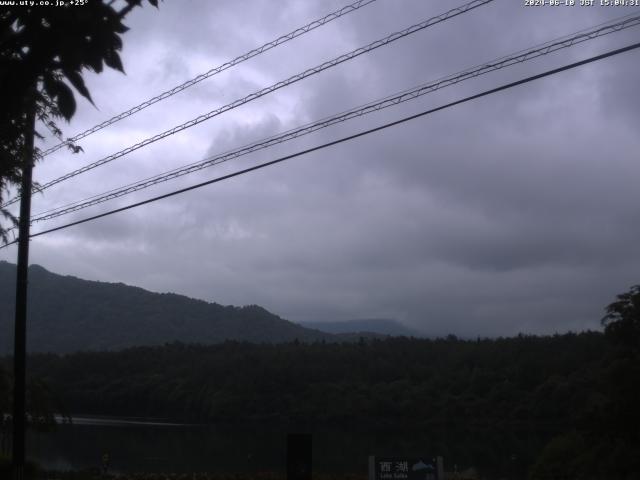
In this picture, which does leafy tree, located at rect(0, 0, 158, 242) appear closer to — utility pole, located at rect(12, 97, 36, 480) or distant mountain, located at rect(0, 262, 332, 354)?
utility pole, located at rect(12, 97, 36, 480)

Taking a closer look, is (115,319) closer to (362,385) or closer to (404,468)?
(362,385)

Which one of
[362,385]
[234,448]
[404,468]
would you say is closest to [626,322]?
[404,468]

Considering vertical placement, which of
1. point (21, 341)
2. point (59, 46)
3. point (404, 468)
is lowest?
point (404, 468)

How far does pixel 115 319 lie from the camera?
174000 millimetres

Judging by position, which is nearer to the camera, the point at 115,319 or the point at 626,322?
the point at 626,322

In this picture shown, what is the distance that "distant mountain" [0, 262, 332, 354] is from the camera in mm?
150625

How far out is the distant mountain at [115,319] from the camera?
150625mm

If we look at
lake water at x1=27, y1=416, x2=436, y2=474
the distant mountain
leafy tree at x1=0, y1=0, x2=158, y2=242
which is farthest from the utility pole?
the distant mountain

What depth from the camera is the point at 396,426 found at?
7881 cm

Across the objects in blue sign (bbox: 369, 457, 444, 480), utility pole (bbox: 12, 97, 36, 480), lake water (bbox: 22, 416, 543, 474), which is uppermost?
utility pole (bbox: 12, 97, 36, 480)

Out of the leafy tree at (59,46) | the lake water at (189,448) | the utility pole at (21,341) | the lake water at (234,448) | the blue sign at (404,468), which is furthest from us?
the lake water at (234,448)
